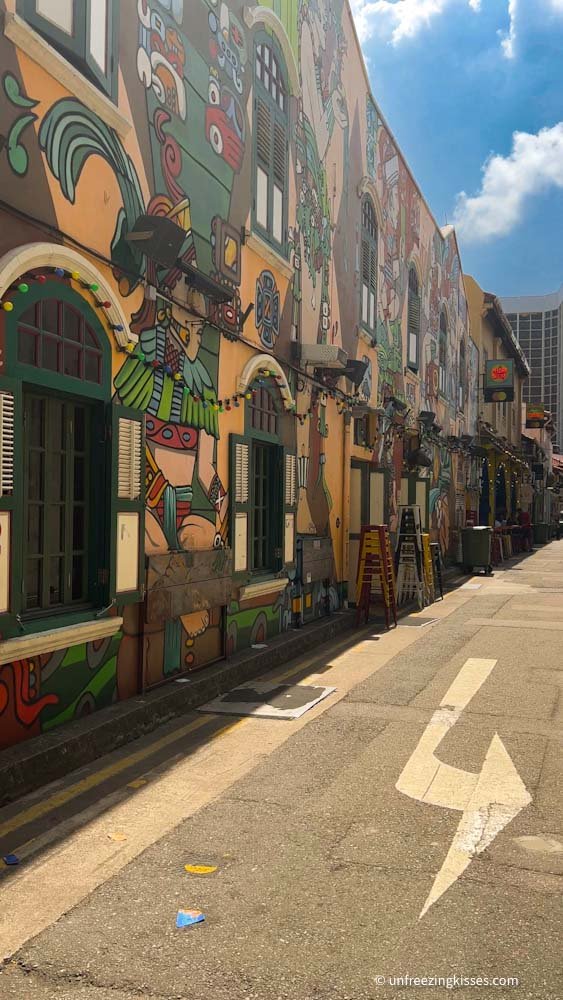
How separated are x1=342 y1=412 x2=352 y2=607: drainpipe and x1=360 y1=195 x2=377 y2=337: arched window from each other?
2.24m

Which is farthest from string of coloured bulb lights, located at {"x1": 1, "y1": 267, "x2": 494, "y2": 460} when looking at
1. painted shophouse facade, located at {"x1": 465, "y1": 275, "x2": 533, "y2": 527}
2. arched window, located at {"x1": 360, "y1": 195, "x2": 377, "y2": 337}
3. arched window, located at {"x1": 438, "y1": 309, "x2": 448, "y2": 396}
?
painted shophouse facade, located at {"x1": 465, "y1": 275, "x2": 533, "y2": 527}

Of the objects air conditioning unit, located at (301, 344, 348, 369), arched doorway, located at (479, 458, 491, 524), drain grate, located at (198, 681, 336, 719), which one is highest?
air conditioning unit, located at (301, 344, 348, 369)

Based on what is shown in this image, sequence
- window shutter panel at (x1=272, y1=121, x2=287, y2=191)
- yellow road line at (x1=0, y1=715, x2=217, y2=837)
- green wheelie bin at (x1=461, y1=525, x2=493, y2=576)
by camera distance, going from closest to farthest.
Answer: yellow road line at (x1=0, y1=715, x2=217, y2=837) → window shutter panel at (x1=272, y1=121, x2=287, y2=191) → green wheelie bin at (x1=461, y1=525, x2=493, y2=576)

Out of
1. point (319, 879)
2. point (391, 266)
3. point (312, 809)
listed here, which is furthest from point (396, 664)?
point (391, 266)

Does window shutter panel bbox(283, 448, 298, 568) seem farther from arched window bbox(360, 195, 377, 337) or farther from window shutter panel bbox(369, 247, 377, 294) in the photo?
window shutter panel bbox(369, 247, 377, 294)

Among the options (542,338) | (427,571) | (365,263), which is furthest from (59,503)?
(542,338)

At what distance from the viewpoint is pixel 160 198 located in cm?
678

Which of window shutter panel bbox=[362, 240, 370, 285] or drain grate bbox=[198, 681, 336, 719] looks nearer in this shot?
drain grate bbox=[198, 681, 336, 719]

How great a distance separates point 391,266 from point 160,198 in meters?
10.0

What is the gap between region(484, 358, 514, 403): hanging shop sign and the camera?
30828 mm

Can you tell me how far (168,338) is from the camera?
700 centimetres

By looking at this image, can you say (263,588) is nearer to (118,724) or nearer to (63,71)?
(118,724)

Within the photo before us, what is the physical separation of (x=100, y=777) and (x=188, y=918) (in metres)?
1.98

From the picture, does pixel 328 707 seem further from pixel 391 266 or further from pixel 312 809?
pixel 391 266
